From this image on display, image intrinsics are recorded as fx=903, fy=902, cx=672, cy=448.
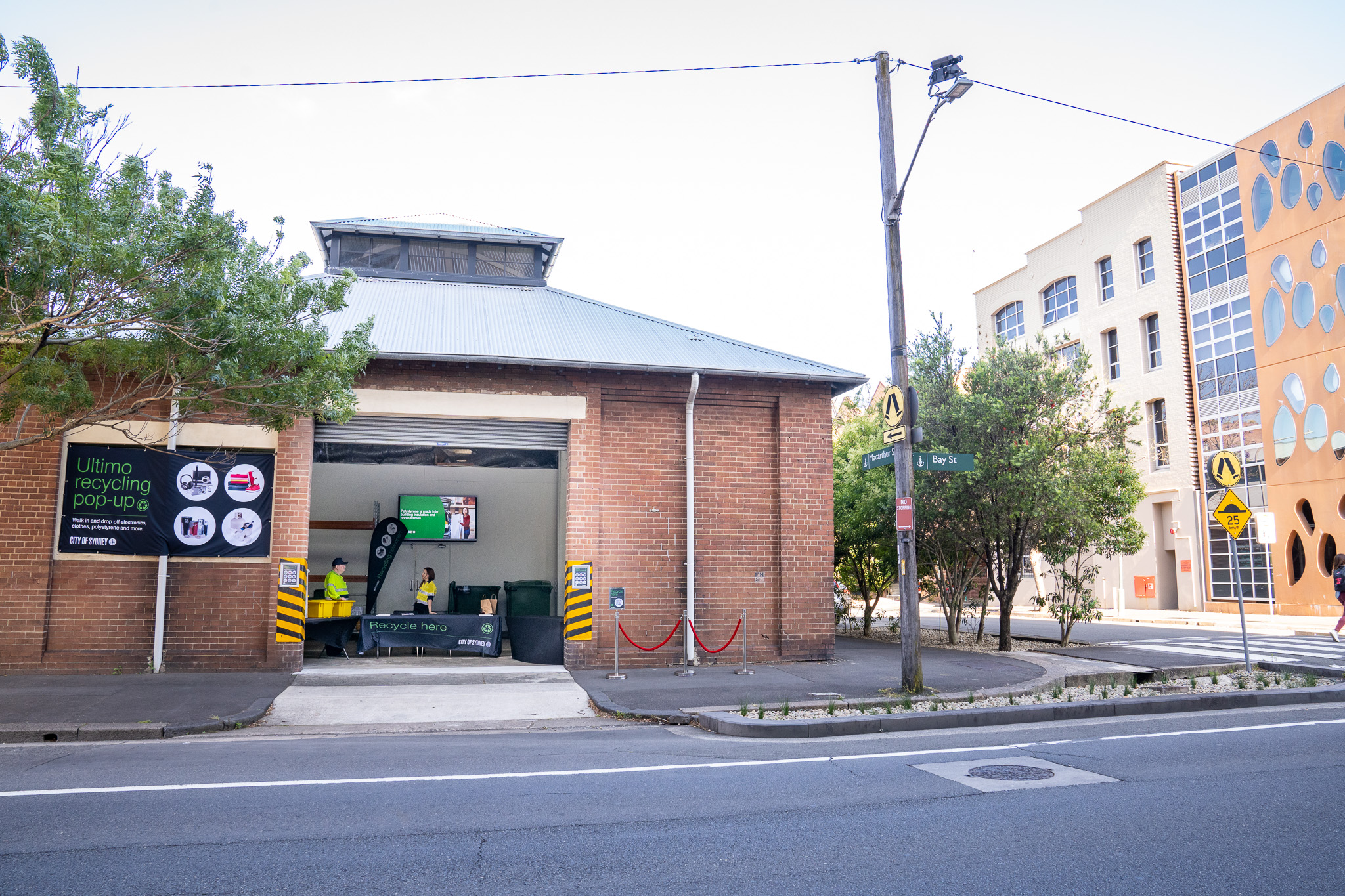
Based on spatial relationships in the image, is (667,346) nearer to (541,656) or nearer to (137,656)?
(541,656)

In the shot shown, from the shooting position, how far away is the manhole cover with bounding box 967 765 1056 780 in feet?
22.1

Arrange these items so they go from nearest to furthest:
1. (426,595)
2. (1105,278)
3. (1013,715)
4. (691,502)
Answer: (1013,715) < (691,502) < (426,595) < (1105,278)

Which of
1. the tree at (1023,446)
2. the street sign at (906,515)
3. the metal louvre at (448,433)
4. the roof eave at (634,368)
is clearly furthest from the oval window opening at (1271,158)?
the metal louvre at (448,433)

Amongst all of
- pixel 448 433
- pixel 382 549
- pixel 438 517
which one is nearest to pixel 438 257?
pixel 438 517

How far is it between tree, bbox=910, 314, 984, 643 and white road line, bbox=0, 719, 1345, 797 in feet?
28.6

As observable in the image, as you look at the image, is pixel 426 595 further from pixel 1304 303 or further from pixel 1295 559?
pixel 1304 303

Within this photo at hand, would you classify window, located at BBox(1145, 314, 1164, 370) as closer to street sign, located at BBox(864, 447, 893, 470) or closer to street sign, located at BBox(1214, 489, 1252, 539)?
street sign, located at BBox(1214, 489, 1252, 539)

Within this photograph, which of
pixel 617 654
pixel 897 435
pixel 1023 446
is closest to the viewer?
pixel 897 435

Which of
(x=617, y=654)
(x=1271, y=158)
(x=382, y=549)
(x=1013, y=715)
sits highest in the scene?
(x=1271, y=158)

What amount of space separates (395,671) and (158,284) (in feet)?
22.3

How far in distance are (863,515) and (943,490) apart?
219 cm

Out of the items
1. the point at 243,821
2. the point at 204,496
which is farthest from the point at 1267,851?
the point at 204,496

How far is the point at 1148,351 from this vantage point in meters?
35.5

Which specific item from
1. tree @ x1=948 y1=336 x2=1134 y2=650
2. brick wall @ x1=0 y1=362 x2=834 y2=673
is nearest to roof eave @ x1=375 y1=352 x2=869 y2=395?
brick wall @ x1=0 y1=362 x2=834 y2=673
